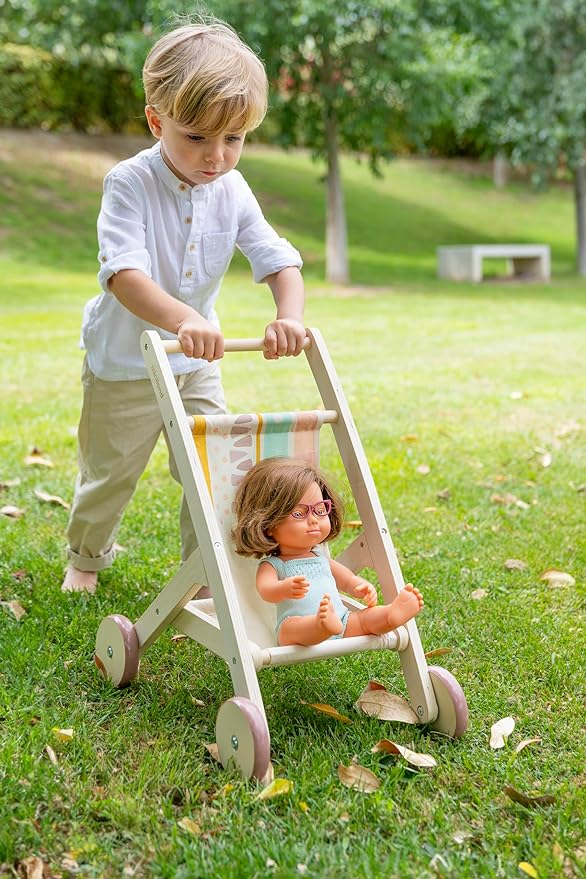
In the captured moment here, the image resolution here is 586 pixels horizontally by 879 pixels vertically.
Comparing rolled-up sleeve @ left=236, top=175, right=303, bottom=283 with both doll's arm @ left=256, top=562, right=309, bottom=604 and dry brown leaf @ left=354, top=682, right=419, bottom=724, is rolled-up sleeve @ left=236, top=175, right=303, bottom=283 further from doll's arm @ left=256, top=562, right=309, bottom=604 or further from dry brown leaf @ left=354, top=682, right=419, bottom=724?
A: dry brown leaf @ left=354, top=682, right=419, bottom=724

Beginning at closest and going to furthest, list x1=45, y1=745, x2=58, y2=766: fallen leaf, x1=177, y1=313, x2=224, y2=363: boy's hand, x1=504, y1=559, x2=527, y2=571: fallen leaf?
x1=45, y1=745, x2=58, y2=766: fallen leaf, x1=177, y1=313, x2=224, y2=363: boy's hand, x1=504, y1=559, x2=527, y2=571: fallen leaf

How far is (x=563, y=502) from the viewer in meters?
4.43

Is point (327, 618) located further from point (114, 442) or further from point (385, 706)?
point (114, 442)

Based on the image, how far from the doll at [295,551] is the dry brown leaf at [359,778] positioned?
306 millimetres

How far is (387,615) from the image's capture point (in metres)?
2.50

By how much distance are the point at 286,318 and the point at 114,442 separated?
74cm

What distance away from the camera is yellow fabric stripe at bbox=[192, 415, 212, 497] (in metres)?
2.68

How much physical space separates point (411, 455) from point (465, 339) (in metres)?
4.37

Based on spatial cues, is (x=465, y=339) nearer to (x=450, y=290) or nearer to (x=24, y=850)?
(x=450, y=290)

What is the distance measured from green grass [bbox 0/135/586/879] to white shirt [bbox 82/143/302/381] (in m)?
0.81

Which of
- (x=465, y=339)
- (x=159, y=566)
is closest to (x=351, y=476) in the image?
(x=159, y=566)

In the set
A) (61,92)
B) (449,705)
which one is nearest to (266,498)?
(449,705)

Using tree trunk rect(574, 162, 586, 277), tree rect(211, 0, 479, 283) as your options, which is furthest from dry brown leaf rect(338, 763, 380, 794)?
tree trunk rect(574, 162, 586, 277)

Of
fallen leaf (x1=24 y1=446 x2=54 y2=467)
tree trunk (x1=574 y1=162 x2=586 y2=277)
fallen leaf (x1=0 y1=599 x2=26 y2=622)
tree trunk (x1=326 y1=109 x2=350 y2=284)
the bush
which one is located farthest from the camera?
the bush
